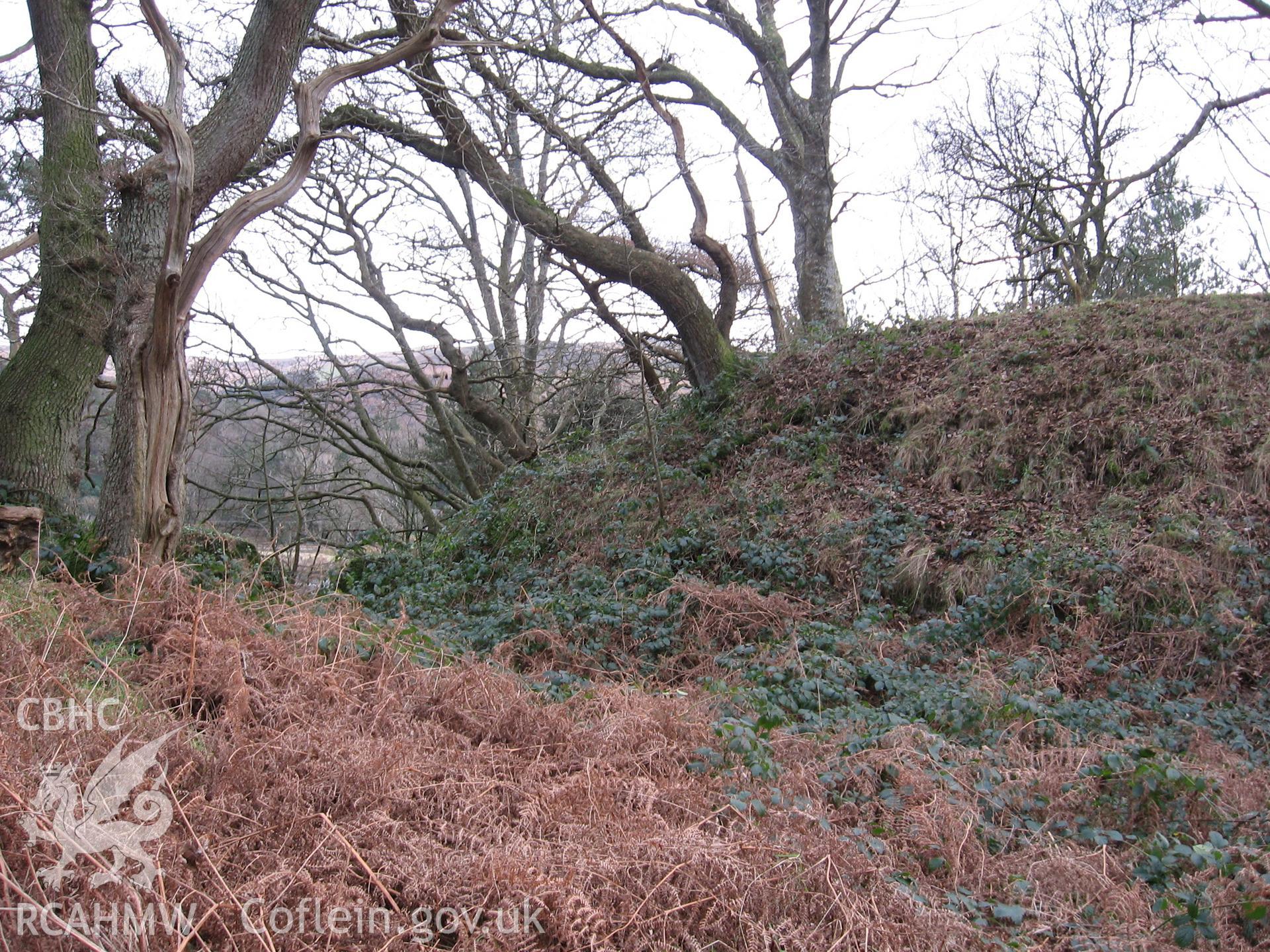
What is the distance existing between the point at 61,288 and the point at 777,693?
8115mm

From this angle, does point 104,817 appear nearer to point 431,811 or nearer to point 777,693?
point 431,811

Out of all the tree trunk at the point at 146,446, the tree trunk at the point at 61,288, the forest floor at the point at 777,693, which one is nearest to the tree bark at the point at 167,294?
the tree trunk at the point at 146,446

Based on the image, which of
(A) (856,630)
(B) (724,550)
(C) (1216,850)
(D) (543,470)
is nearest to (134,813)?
(C) (1216,850)

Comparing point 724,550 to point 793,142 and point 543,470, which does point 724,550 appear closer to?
point 543,470

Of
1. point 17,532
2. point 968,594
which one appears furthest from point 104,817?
point 968,594

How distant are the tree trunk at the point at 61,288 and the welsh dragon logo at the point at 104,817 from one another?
6872 mm

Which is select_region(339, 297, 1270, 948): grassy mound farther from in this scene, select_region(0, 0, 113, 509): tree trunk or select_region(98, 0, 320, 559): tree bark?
select_region(0, 0, 113, 509): tree trunk

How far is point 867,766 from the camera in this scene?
12.7 ft

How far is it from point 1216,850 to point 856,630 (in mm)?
3051

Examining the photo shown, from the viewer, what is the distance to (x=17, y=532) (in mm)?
6000

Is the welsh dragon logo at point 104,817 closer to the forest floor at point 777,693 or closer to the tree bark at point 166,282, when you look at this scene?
the forest floor at point 777,693

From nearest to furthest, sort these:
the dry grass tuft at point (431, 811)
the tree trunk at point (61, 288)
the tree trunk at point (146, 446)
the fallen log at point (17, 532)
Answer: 1. the dry grass tuft at point (431, 811)
2. the fallen log at point (17, 532)
3. the tree trunk at point (146, 446)
4. the tree trunk at point (61, 288)

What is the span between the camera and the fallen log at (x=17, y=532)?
5.91m

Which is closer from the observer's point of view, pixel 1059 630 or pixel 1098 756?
pixel 1098 756
